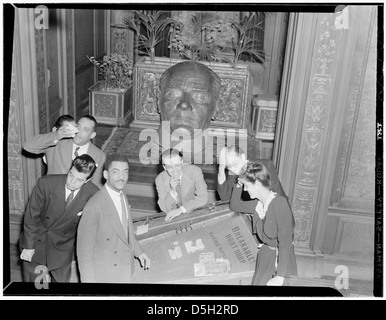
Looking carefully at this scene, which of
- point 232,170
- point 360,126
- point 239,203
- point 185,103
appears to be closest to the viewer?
point 232,170

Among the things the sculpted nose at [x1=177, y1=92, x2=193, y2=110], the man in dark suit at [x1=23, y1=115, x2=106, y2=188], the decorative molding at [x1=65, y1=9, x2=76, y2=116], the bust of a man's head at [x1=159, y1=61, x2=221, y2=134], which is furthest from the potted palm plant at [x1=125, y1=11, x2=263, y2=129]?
the man in dark suit at [x1=23, y1=115, x2=106, y2=188]

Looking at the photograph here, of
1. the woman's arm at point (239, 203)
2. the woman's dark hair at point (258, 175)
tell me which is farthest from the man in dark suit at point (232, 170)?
the woman's dark hair at point (258, 175)

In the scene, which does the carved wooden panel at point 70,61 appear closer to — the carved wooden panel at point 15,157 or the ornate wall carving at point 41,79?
the ornate wall carving at point 41,79

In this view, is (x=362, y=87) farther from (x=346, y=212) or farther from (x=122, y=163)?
(x=122, y=163)

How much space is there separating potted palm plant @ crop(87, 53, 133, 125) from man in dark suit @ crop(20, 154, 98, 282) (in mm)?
4186

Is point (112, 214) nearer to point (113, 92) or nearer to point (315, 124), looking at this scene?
point (315, 124)

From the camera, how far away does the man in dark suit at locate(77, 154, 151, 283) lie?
3609 mm

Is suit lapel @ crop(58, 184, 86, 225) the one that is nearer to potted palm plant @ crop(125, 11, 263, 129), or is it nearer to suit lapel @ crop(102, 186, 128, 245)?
suit lapel @ crop(102, 186, 128, 245)

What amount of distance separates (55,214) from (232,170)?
139 centimetres

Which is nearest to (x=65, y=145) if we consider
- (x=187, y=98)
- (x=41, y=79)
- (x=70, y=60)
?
(x=41, y=79)

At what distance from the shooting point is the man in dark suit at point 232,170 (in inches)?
160

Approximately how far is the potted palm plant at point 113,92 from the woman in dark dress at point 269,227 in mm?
4540

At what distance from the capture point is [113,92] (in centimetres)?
807

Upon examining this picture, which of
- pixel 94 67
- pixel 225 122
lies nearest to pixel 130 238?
pixel 225 122
